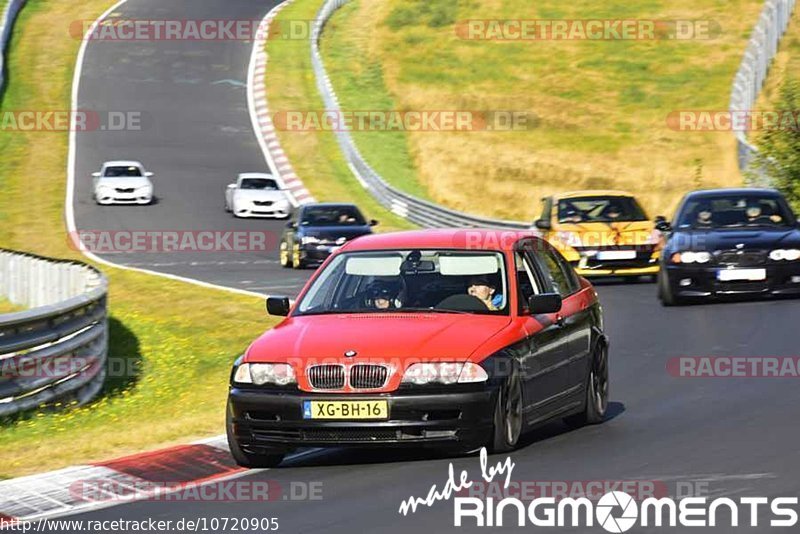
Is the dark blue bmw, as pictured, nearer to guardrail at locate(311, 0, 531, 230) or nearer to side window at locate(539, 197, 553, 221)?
side window at locate(539, 197, 553, 221)

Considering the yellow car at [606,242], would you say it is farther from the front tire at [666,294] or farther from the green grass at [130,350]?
the green grass at [130,350]

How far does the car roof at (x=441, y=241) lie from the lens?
11.1 m

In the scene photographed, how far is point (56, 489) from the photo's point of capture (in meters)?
9.73

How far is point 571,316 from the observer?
11523mm

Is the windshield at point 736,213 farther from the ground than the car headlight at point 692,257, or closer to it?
farther from the ground

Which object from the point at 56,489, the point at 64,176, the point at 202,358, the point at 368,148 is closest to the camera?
the point at 56,489

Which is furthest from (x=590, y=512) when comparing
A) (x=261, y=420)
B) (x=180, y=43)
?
(x=180, y=43)

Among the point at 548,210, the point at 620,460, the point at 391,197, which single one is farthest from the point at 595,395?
the point at 391,197

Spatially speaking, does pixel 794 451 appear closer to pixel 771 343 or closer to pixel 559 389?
pixel 559 389

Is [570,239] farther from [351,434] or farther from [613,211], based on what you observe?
[351,434]

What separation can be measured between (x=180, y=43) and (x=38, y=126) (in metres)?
12.3

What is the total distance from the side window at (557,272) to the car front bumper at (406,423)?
196 cm

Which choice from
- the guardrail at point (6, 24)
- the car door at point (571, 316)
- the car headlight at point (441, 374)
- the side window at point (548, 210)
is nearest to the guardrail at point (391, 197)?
the side window at point (548, 210)

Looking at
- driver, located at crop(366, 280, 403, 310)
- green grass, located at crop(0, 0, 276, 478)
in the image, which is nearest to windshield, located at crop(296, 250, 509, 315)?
driver, located at crop(366, 280, 403, 310)
